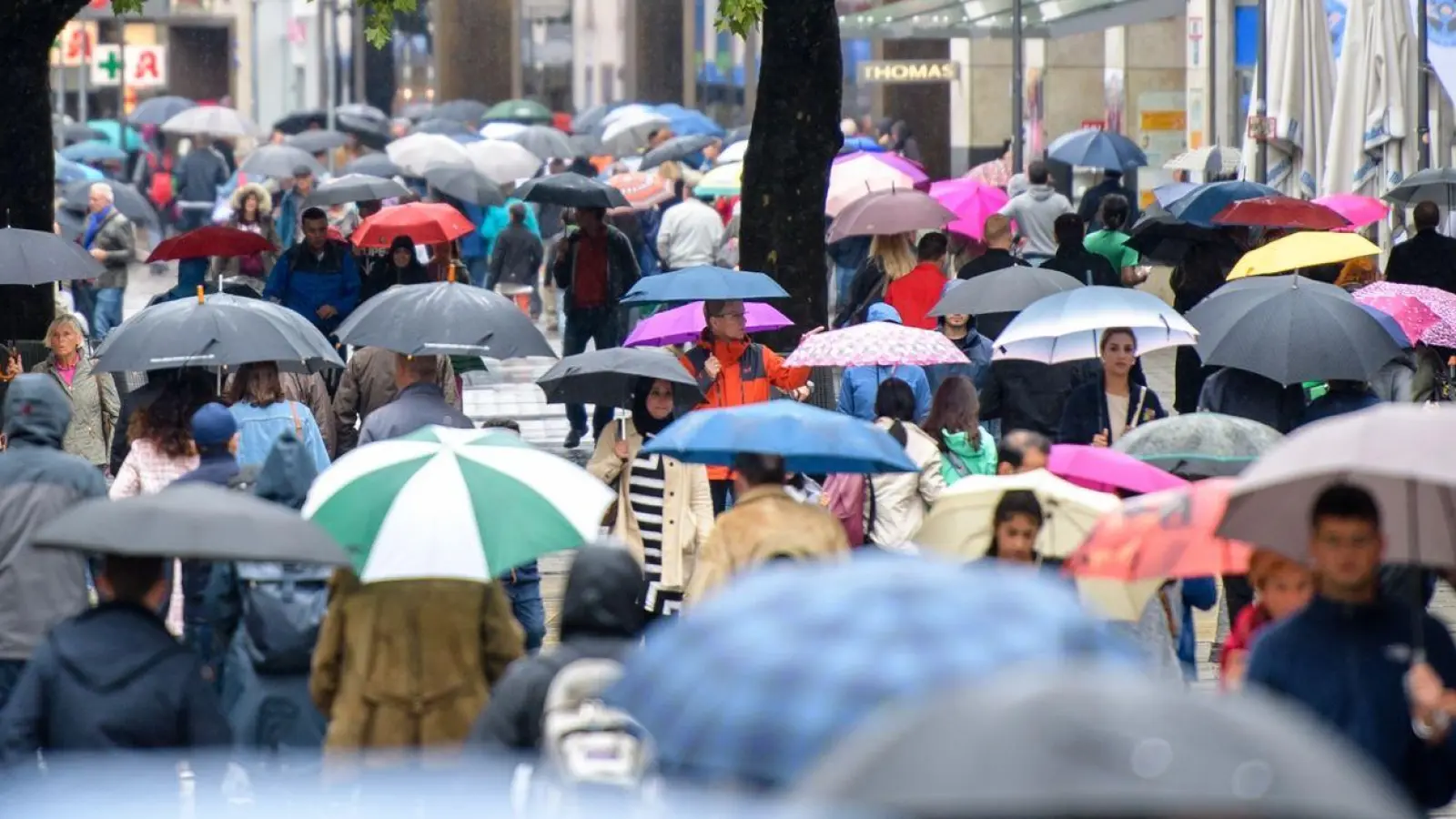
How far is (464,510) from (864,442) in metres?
1.76

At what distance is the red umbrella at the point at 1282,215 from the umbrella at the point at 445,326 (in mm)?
5810

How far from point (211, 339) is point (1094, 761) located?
26.4 ft

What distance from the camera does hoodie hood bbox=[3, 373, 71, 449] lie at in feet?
27.6

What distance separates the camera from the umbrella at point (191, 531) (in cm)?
661

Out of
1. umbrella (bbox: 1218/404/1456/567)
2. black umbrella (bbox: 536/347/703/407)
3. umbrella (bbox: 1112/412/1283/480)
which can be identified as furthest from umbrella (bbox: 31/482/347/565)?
black umbrella (bbox: 536/347/703/407)

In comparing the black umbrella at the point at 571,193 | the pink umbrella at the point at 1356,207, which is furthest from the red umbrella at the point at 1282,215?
the black umbrella at the point at 571,193

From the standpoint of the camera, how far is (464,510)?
7.46 meters

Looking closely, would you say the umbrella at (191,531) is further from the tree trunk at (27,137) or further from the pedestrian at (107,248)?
the pedestrian at (107,248)

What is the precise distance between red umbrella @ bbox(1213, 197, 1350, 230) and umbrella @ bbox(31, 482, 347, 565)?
10299 millimetres

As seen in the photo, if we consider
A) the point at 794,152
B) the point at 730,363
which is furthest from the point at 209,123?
the point at 730,363

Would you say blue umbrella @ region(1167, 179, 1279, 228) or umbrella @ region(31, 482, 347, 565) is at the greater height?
blue umbrella @ region(1167, 179, 1279, 228)

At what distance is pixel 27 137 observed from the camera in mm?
14078

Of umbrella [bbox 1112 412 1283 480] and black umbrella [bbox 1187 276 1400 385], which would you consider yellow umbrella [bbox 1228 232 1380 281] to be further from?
umbrella [bbox 1112 412 1283 480]

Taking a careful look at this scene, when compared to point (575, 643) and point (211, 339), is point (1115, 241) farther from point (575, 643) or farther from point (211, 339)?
point (575, 643)
